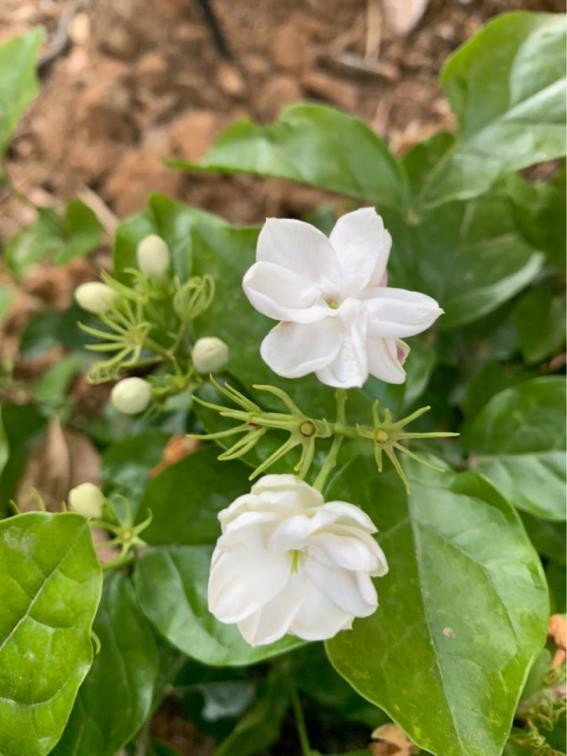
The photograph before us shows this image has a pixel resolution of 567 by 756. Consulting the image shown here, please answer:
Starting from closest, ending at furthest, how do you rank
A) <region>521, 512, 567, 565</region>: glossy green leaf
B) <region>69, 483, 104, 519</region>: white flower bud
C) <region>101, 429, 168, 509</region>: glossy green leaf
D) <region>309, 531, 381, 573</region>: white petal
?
<region>309, 531, 381, 573</region>: white petal, <region>69, 483, 104, 519</region>: white flower bud, <region>521, 512, 567, 565</region>: glossy green leaf, <region>101, 429, 168, 509</region>: glossy green leaf

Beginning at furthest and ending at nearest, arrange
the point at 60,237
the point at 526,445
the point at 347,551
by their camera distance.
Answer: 1. the point at 60,237
2. the point at 526,445
3. the point at 347,551

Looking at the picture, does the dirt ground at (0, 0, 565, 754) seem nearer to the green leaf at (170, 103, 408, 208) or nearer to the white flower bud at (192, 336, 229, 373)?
the green leaf at (170, 103, 408, 208)

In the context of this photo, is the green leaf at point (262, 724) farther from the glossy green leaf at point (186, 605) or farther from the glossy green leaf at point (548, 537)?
the glossy green leaf at point (548, 537)

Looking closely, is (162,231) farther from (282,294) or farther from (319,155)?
(282,294)

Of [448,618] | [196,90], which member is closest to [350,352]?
[448,618]

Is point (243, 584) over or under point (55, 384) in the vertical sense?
over

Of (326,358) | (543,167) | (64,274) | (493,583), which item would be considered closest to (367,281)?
(326,358)

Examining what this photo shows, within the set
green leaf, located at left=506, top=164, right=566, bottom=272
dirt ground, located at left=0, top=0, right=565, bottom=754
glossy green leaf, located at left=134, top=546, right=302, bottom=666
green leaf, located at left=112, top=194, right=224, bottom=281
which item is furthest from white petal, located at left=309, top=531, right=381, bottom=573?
dirt ground, located at left=0, top=0, right=565, bottom=754
